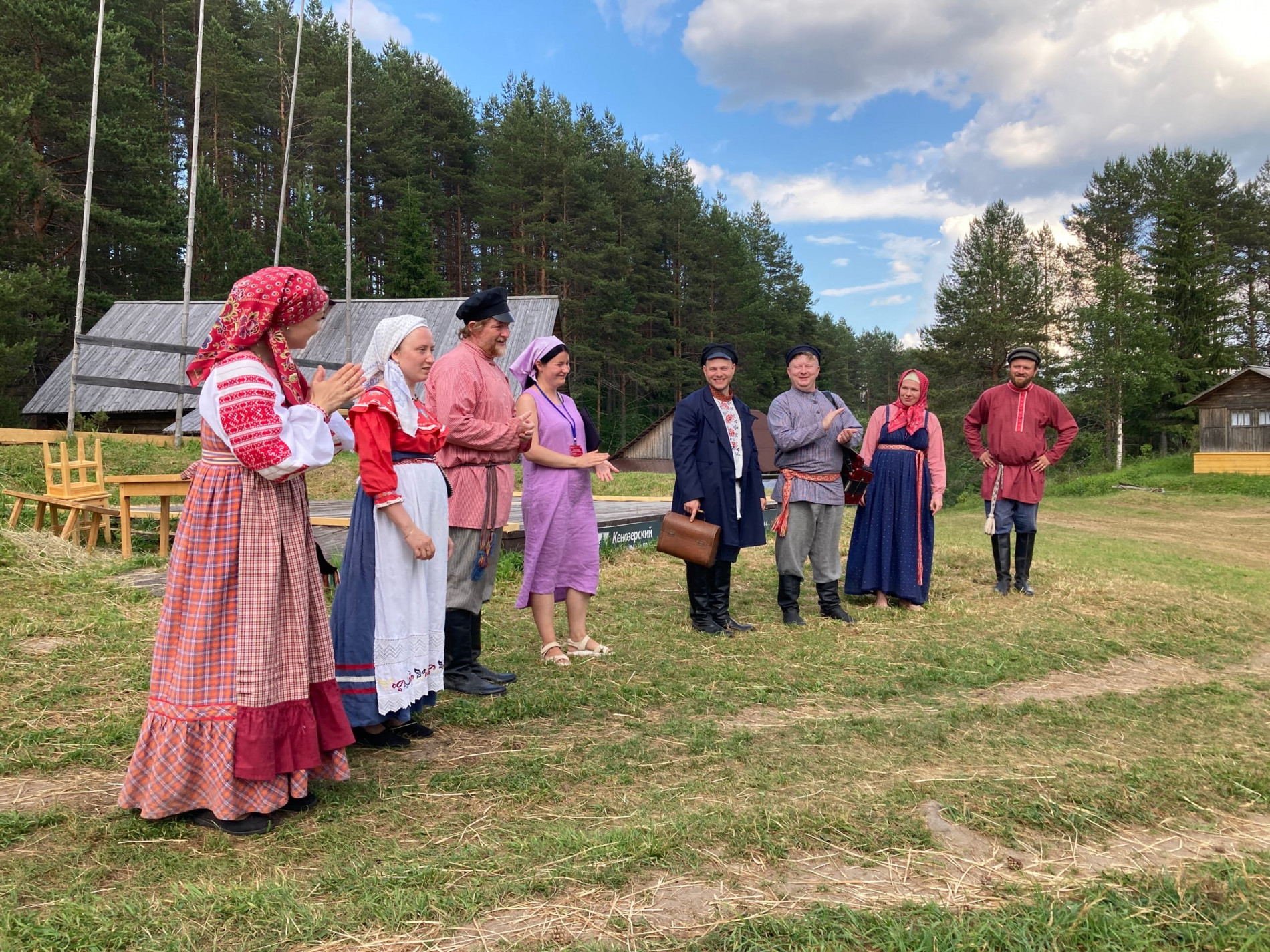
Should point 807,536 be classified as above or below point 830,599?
above

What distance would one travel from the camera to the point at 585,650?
17.3ft

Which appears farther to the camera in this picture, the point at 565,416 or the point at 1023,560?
the point at 1023,560

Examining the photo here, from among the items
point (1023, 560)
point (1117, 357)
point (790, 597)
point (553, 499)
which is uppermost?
point (1117, 357)

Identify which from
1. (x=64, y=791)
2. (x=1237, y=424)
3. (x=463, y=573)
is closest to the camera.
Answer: (x=64, y=791)

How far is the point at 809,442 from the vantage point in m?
6.28

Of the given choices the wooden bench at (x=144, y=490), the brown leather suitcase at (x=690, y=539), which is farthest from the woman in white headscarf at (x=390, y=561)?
the wooden bench at (x=144, y=490)

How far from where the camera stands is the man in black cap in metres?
4.27

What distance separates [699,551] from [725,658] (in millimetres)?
781

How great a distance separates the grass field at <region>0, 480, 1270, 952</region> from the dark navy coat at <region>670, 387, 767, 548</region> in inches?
30.7

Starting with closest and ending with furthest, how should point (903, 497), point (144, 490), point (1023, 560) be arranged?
point (903, 497) < point (1023, 560) < point (144, 490)

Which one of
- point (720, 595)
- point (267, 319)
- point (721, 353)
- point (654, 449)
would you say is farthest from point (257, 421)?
point (654, 449)

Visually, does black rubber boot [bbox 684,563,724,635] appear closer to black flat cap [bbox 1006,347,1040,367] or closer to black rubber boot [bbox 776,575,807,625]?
black rubber boot [bbox 776,575,807,625]

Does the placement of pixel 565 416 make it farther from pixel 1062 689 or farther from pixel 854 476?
pixel 1062 689

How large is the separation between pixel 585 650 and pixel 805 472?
219cm
